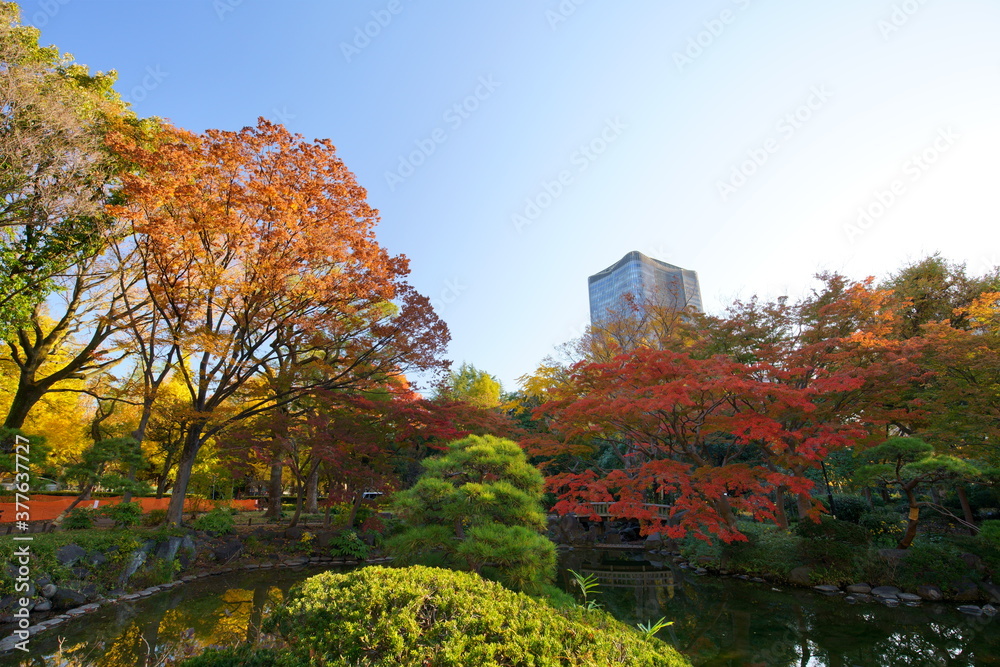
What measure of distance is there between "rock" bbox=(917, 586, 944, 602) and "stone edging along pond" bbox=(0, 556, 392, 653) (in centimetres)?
1142

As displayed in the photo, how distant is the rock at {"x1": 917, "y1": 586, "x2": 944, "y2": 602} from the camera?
7.70 metres

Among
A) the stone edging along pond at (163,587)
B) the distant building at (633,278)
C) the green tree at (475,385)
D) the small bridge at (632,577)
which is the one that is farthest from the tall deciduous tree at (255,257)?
the distant building at (633,278)

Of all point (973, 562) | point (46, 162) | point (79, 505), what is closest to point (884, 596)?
point (973, 562)

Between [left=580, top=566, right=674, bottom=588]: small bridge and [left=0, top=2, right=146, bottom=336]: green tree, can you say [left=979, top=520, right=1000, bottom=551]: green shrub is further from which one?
[left=0, top=2, right=146, bottom=336]: green tree

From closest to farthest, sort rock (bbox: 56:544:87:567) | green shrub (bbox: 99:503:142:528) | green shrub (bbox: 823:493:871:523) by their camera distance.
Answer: rock (bbox: 56:544:87:567)
green shrub (bbox: 99:503:142:528)
green shrub (bbox: 823:493:871:523)

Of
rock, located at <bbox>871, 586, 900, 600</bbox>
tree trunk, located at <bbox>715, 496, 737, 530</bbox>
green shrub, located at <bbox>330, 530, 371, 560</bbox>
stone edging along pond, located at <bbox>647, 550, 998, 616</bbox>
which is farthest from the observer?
green shrub, located at <bbox>330, 530, 371, 560</bbox>

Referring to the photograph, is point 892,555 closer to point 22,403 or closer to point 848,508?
point 848,508

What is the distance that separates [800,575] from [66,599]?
12.6 meters

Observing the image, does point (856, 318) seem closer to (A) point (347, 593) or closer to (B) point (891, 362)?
(B) point (891, 362)

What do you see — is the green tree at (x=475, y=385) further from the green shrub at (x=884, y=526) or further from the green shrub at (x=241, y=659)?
the green shrub at (x=241, y=659)

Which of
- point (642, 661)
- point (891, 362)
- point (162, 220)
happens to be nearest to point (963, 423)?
point (891, 362)

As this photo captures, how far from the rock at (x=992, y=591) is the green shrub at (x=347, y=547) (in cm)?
1279

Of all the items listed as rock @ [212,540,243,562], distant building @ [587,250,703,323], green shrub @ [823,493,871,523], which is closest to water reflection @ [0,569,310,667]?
rock @ [212,540,243,562]

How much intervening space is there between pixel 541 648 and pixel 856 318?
11632 mm
